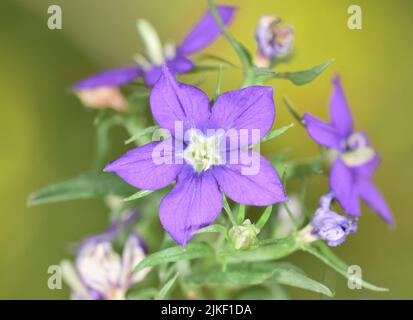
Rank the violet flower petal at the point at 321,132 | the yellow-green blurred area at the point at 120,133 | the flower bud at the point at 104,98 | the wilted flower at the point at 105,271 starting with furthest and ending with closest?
1. the yellow-green blurred area at the point at 120,133
2. the flower bud at the point at 104,98
3. the wilted flower at the point at 105,271
4. the violet flower petal at the point at 321,132

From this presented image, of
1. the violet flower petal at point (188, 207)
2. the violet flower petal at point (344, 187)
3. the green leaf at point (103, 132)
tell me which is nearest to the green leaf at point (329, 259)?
the violet flower petal at point (344, 187)

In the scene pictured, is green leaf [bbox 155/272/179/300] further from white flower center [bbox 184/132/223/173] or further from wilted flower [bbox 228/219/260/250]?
white flower center [bbox 184/132/223/173]

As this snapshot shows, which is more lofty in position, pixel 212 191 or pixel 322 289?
pixel 212 191

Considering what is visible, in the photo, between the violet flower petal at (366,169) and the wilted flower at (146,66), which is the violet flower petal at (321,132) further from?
the wilted flower at (146,66)

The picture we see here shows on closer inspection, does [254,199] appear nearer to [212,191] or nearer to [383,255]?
[212,191]

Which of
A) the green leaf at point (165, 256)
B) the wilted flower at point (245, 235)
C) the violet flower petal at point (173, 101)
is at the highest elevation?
the violet flower petal at point (173, 101)

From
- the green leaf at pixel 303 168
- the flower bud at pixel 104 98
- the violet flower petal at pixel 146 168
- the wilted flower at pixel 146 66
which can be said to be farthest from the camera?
the flower bud at pixel 104 98
